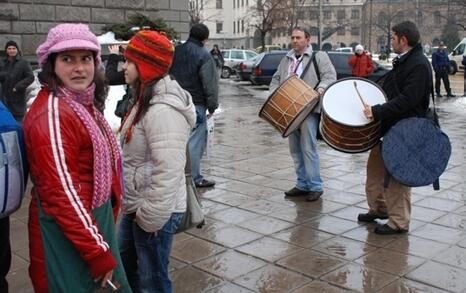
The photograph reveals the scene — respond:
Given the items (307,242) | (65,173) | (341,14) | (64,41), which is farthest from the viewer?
(341,14)

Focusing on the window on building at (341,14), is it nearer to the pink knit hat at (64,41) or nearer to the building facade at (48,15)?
the building facade at (48,15)

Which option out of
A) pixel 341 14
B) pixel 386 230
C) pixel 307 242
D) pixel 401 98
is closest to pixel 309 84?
pixel 401 98

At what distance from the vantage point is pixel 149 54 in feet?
10.1

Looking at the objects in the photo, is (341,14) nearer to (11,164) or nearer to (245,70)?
(245,70)

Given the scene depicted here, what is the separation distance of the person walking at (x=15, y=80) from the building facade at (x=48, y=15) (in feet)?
5.06

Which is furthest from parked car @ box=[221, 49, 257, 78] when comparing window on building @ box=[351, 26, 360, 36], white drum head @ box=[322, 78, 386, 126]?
window on building @ box=[351, 26, 360, 36]

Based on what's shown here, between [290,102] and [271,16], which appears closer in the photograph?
[290,102]

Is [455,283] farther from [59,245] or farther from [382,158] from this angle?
[59,245]

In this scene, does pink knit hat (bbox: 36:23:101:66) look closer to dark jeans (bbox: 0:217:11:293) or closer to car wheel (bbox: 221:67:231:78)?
dark jeans (bbox: 0:217:11:293)

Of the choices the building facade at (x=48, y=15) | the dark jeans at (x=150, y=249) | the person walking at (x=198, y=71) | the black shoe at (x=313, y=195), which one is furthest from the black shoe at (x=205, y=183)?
the building facade at (x=48, y=15)

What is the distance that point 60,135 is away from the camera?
2.36m

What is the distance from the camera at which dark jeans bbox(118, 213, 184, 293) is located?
10.3 feet

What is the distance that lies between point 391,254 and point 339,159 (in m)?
4.21

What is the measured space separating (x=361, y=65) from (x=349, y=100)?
1419cm
